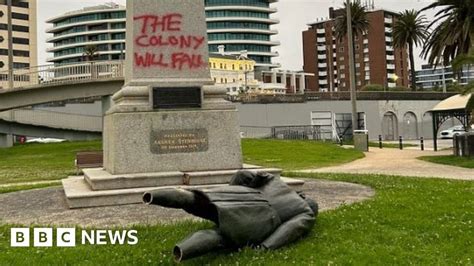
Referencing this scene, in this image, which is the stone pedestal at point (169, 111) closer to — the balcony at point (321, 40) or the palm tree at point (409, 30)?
the palm tree at point (409, 30)

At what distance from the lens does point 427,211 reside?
804 cm

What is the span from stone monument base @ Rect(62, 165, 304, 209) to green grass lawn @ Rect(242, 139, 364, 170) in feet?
42.2

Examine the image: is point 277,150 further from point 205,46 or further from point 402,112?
point 402,112

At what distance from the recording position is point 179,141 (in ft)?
36.4

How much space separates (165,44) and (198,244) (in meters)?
7.01

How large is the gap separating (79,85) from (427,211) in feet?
98.3

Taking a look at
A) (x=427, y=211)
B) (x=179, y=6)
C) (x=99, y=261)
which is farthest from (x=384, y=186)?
(x=99, y=261)

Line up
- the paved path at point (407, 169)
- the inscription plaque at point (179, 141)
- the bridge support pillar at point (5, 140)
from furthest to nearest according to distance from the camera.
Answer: the bridge support pillar at point (5, 140) → the paved path at point (407, 169) → the inscription plaque at point (179, 141)

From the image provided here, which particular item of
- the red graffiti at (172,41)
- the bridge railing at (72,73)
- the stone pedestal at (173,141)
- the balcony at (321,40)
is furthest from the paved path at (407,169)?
the balcony at (321,40)

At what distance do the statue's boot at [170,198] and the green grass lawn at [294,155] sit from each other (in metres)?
18.0

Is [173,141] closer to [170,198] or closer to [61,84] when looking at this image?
[170,198]

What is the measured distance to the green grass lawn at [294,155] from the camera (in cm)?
2525

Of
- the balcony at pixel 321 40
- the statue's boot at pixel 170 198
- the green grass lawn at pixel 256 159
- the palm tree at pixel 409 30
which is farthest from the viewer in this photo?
the balcony at pixel 321 40

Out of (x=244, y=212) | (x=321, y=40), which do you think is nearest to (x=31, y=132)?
(x=244, y=212)
